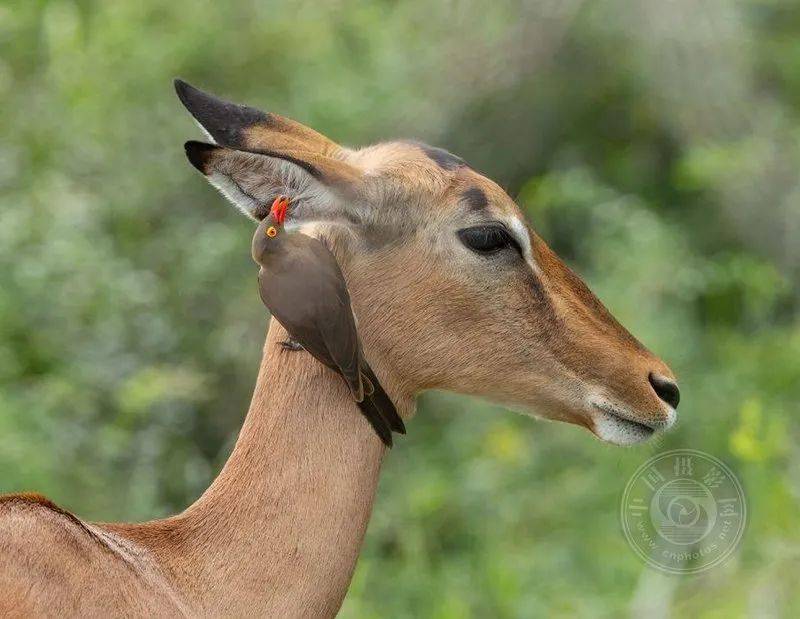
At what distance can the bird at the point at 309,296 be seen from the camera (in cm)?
323

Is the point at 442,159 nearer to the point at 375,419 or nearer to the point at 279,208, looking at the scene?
the point at 279,208

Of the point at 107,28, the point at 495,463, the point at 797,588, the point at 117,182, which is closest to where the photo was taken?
the point at 797,588

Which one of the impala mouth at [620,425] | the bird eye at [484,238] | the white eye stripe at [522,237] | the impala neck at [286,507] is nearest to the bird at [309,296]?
the impala neck at [286,507]

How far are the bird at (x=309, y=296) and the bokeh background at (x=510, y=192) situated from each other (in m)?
2.58

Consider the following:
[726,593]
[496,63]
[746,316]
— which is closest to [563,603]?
[726,593]

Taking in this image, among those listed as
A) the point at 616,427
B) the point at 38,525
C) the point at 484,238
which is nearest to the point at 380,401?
the point at 484,238

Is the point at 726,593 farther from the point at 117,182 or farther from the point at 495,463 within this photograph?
the point at 117,182

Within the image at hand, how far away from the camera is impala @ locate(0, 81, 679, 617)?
3.09 meters

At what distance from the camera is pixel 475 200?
140 inches

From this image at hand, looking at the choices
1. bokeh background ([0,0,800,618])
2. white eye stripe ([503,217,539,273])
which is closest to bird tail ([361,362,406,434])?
white eye stripe ([503,217,539,273])

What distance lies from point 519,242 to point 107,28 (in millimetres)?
4783

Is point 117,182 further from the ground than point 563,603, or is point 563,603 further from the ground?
point 117,182

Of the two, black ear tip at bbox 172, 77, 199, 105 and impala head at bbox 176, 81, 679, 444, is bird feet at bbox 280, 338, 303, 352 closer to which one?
impala head at bbox 176, 81, 679, 444

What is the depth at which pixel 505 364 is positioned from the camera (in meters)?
3.57
